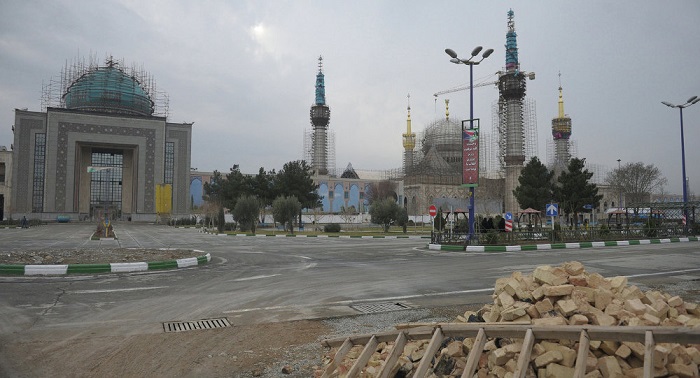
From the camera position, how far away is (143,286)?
9.88 meters

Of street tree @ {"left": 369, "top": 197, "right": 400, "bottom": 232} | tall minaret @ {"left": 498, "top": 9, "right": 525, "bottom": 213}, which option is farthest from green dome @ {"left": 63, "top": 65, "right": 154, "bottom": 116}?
tall minaret @ {"left": 498, "top": 9, "right": 525, "bottom": 213}

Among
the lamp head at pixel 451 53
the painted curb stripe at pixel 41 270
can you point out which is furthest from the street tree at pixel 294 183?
the painted curb stripe at pixel 41 270

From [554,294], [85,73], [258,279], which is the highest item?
[85,73]

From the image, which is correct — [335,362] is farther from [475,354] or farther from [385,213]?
[385,213]

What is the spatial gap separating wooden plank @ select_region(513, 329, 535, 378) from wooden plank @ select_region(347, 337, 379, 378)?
50.2 inches

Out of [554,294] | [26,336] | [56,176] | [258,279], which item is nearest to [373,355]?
[554,294]

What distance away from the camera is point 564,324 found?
12.1 ft

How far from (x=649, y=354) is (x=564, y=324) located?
2.71 feet

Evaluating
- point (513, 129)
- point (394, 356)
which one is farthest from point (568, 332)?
point (513, 129)

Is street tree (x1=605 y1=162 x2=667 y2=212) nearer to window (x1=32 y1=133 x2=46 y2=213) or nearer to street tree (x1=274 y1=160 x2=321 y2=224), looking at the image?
street tree (x1=274 y1=160 x2=321 y2=224)

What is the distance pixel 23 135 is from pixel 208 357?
8092 cm

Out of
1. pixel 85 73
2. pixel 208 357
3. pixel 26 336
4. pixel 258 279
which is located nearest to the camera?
pixel 208 357

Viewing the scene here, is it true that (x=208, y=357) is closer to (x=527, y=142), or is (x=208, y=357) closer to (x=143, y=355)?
(x=143, y=355)

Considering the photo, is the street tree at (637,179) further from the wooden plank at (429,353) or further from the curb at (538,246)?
the wooden plank at (429,353)
